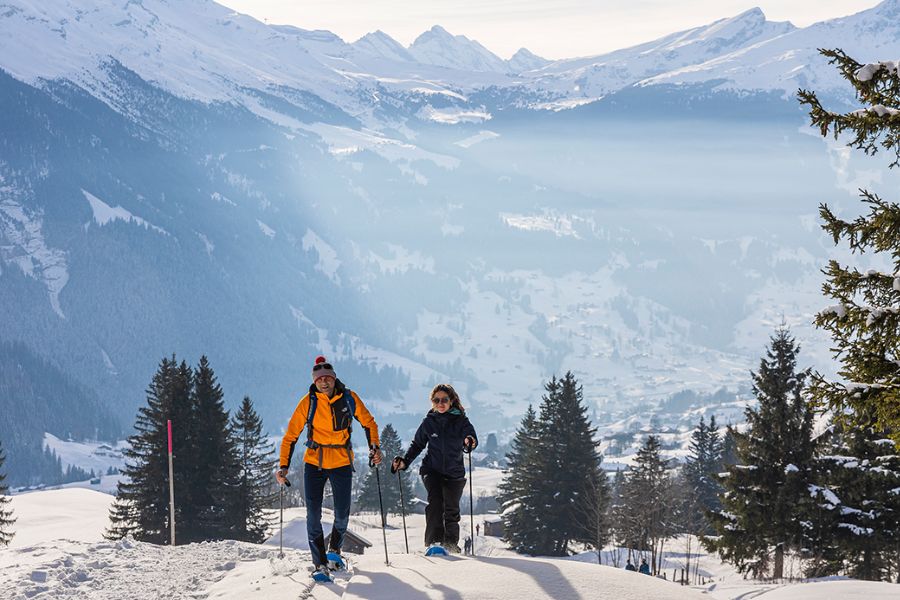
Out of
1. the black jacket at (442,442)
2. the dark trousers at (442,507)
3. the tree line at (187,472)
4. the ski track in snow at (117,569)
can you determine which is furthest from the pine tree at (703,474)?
the black jacket at (442,442)

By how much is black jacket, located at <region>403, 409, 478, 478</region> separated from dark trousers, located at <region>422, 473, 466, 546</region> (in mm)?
125

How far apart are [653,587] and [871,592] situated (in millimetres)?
2995

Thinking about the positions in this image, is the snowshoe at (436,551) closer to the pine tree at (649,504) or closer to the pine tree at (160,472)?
the pine tree at (649,504)

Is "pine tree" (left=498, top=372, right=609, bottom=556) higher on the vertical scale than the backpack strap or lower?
lower

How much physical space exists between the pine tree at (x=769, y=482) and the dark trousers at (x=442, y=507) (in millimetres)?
16108

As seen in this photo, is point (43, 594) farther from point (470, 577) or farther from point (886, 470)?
point (886, 470)

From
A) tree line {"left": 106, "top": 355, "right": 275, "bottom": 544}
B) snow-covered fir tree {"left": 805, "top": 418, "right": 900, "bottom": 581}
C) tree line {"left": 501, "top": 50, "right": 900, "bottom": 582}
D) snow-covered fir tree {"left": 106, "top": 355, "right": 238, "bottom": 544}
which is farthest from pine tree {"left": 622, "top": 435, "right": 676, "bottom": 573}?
snow-covered fir tree {"left": 106, "top": 355, "right": 238, "bottom": 544}

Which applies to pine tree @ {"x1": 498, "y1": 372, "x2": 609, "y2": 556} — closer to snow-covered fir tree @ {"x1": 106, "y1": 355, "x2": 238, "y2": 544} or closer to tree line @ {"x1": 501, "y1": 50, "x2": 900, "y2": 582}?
tree line @ {"x1": 501, "y1": 50, "x2": 900, "y2": 582}

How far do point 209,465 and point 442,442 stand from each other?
34.5 m

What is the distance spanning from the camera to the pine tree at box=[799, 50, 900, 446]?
11.0 metres

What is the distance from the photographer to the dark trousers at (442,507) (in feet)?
46.8

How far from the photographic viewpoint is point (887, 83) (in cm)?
1120

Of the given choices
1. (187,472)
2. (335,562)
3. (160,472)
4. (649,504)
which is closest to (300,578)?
(335,562)

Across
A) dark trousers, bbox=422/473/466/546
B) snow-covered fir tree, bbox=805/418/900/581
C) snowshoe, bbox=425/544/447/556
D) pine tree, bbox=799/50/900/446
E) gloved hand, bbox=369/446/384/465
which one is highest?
pine tree, bbox=799/50/900/446
